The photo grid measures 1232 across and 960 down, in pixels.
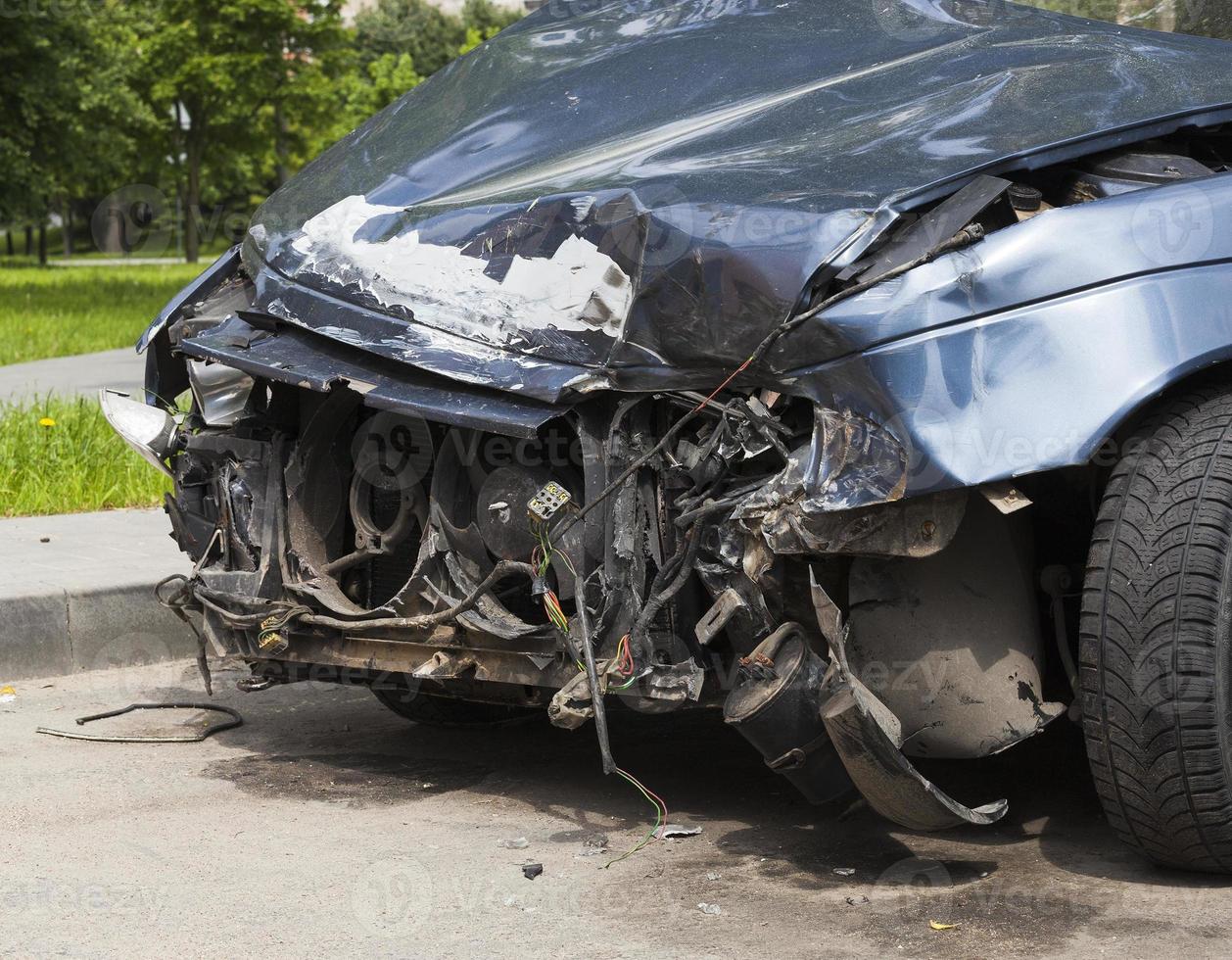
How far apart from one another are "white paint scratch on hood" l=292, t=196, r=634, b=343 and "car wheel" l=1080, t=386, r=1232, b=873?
0.99 meters

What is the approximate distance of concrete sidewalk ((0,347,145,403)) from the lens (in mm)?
9617

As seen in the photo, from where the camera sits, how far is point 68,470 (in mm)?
6875

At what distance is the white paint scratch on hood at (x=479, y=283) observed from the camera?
3137 mm

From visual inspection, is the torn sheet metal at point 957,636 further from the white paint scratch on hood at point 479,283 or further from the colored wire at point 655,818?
the white paint scratch on hood at point 479,283

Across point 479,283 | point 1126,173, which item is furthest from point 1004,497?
point 479,283

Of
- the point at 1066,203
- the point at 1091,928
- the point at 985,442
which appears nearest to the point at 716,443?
the point at 985,442

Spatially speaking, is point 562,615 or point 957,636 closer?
point 957,636

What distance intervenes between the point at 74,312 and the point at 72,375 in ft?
19.0

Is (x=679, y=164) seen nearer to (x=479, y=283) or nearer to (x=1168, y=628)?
(x=479, y=283)

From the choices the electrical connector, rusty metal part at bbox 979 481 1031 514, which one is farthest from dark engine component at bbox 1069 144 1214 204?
the electrical connector

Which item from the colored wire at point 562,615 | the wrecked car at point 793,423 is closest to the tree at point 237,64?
the wrecked car at point 793,423

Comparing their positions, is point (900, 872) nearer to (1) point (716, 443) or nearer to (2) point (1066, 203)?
(1) point (716, 443)

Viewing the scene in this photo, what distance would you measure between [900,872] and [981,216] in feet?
4.13

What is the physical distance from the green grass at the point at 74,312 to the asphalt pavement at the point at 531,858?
17.5 feet
